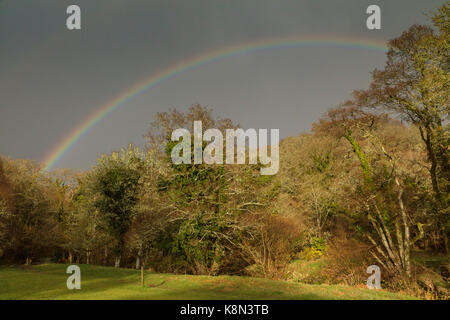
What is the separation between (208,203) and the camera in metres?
23.2

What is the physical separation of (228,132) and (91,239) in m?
18.7

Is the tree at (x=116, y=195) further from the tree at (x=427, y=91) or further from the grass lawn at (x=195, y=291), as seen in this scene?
the tree at (x=427, y=91)

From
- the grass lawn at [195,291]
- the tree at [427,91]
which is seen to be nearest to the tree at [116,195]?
the grass lawn at [195,291]

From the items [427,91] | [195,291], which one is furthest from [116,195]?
[427,91]

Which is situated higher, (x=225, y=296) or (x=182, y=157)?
(x=182, y=157)

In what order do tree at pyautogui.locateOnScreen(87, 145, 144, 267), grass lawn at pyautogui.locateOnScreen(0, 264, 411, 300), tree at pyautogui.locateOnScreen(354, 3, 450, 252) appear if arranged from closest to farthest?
grass lawn at pyautogui.locateOnScreen(0, 264, 411, 300) < tree at pyautogui.locateOnScreen(354, 3, 450, 252) < tree at pyautogui.locateOnScreen(87, 145, 144, 267)

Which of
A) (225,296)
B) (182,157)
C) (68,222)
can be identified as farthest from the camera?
(68,222)

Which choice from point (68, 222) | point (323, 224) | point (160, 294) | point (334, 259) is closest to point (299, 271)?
point (334, 259)

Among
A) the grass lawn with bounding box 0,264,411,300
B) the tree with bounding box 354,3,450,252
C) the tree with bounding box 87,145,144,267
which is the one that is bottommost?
the grass lawn with bounding box 0,264,411,300

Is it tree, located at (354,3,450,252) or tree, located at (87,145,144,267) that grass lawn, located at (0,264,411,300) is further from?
tree, located at (87,145,144,267)

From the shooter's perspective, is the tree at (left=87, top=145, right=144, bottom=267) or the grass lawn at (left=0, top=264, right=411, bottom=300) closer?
the grass lawn at (left=0, top=264, right=411, bottom=300)

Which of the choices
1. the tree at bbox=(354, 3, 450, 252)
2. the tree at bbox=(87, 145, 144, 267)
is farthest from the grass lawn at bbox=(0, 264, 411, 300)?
the tree at bbox=(87, 145, 144, 267)

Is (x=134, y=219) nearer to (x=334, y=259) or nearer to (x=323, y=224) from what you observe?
(x=334, y=259)

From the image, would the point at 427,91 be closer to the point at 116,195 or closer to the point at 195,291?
the point at 195,291
